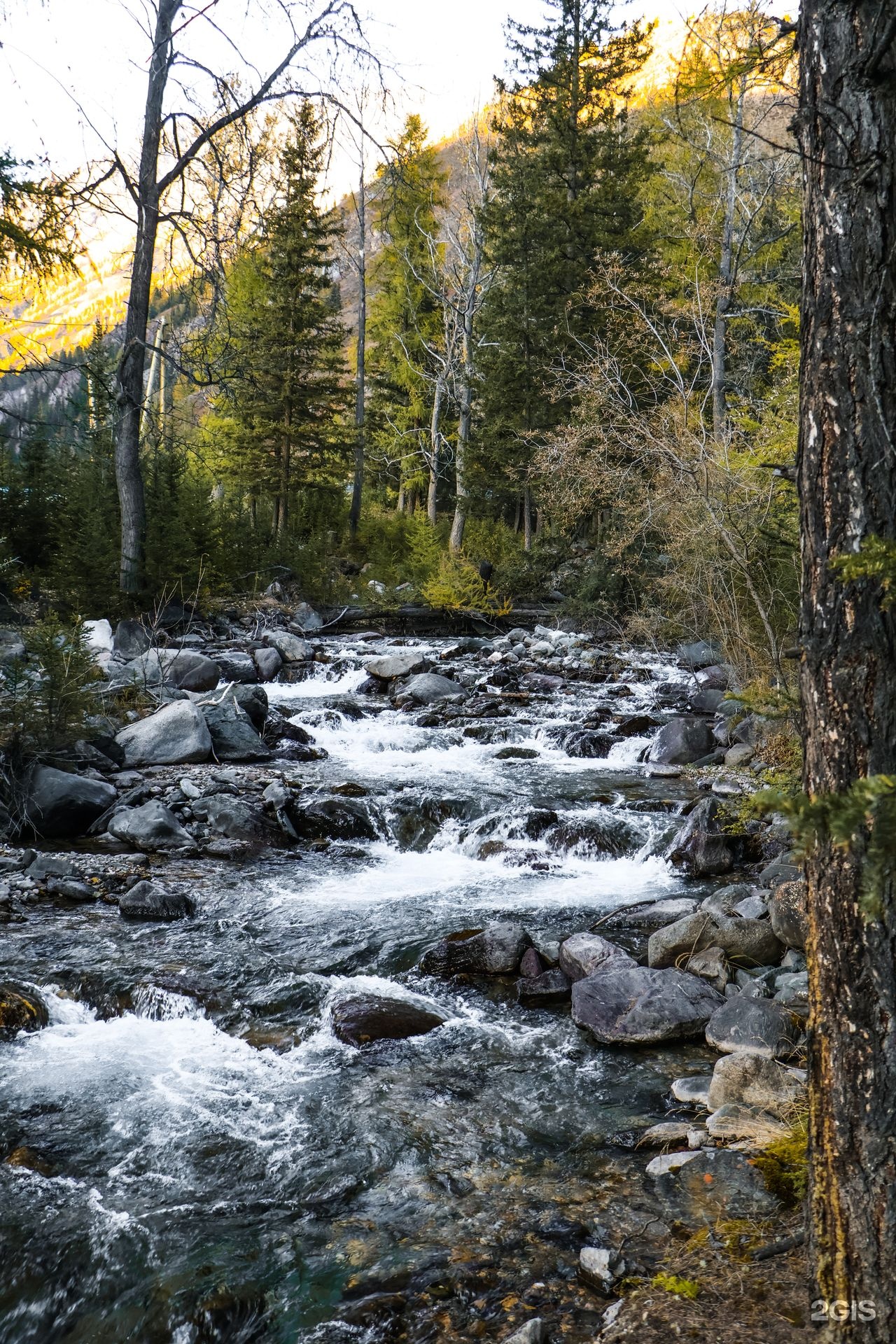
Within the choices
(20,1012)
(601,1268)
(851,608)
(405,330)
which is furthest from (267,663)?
(405,330)

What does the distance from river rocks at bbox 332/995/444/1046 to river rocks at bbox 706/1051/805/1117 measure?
1.75m

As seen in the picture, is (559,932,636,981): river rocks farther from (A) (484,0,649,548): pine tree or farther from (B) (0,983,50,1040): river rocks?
(A) (484,0,649,548): pine tree

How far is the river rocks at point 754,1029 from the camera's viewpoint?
4.36 metres

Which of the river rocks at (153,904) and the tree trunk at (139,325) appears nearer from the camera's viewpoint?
the river rocks at (153,904)

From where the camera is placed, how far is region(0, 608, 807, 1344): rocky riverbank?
10.4 feet

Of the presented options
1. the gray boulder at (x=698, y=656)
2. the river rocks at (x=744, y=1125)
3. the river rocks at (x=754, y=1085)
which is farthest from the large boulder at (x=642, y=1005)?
the gray boulder at (x=698, y=656)

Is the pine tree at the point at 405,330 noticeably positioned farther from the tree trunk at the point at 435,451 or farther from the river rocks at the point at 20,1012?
the river rocks at the point at 20,1012

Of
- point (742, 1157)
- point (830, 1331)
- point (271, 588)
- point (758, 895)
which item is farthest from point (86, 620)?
point (830, 1331)

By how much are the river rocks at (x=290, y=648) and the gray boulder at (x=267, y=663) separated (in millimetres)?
377

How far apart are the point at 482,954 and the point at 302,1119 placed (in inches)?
74.4

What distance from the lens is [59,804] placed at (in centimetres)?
787

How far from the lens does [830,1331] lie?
212cm

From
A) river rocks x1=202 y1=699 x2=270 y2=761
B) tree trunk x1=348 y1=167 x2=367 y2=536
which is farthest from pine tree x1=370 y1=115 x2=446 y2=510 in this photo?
river rocks x1=202 y1=699 x2=270 y2=761

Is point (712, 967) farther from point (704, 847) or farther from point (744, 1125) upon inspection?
point (704, 847)
